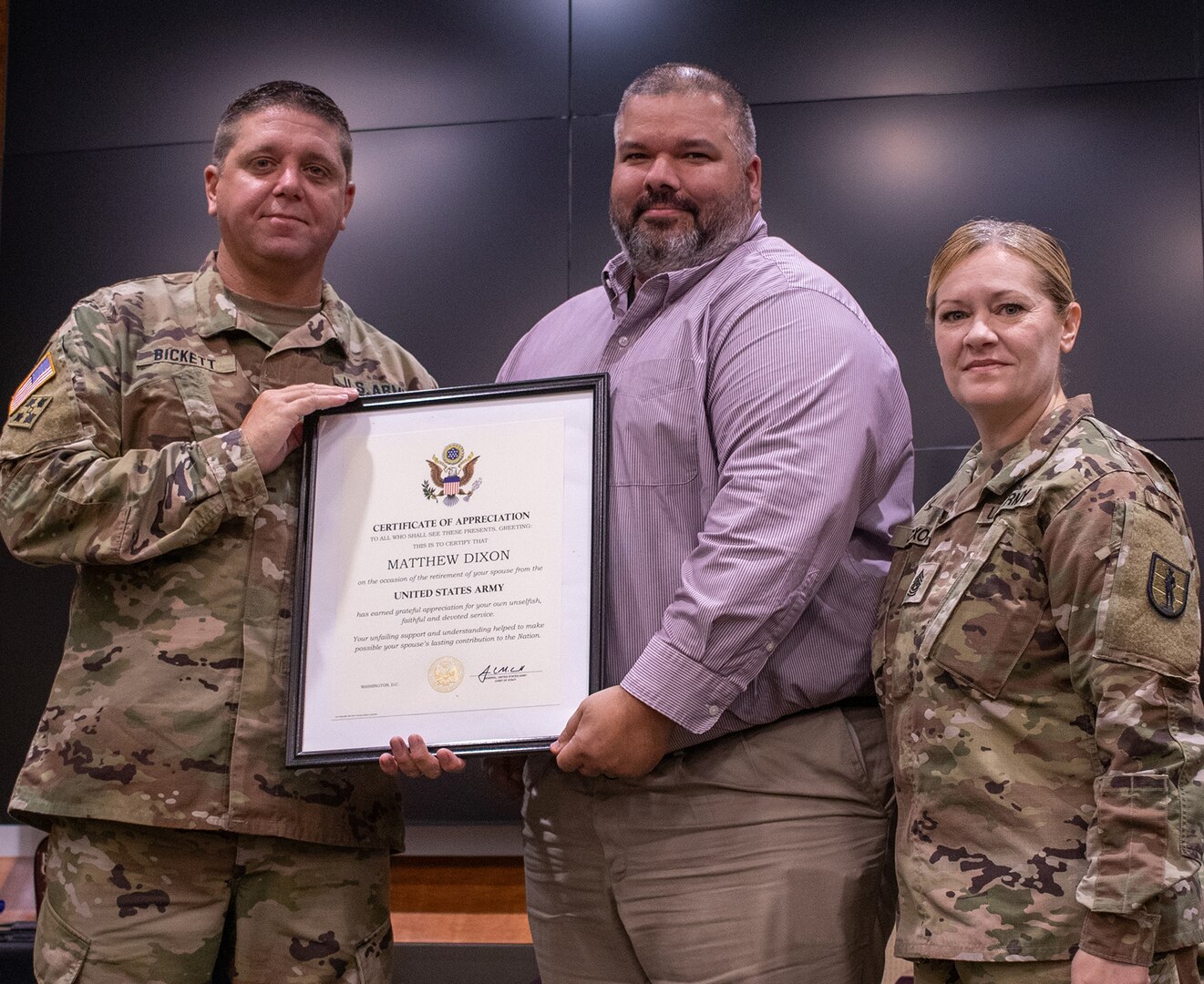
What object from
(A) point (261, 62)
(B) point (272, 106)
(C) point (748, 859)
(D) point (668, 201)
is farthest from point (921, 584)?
(A) point (261, 62)

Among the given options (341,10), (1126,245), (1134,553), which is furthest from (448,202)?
(1134,553)

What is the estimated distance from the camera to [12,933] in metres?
2.83

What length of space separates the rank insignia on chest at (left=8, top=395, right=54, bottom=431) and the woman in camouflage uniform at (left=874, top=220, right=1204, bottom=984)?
123 cm

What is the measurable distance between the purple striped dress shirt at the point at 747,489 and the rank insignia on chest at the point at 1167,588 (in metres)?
0.39

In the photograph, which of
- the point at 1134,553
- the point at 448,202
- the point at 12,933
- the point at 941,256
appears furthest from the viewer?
the point at 448,202

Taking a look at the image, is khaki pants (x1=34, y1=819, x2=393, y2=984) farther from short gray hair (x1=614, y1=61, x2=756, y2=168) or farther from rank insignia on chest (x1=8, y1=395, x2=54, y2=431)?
short gray hair (x1=614, y1=61, x2=756, y2=168)

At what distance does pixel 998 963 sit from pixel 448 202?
2.87 meters

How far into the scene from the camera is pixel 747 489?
1.70 metres

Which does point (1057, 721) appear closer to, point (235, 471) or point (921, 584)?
point (921, 584)

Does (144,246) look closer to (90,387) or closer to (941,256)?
(90,387)

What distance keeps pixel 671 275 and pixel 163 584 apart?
2.85ft

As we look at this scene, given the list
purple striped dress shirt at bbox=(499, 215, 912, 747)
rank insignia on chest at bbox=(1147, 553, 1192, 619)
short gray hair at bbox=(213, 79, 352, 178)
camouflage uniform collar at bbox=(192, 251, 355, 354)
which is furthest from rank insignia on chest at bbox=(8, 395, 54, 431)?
rank insignia on chest at bbox=(1147, 553, 1192, 619)

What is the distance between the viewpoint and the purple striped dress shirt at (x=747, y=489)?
5.45ft
